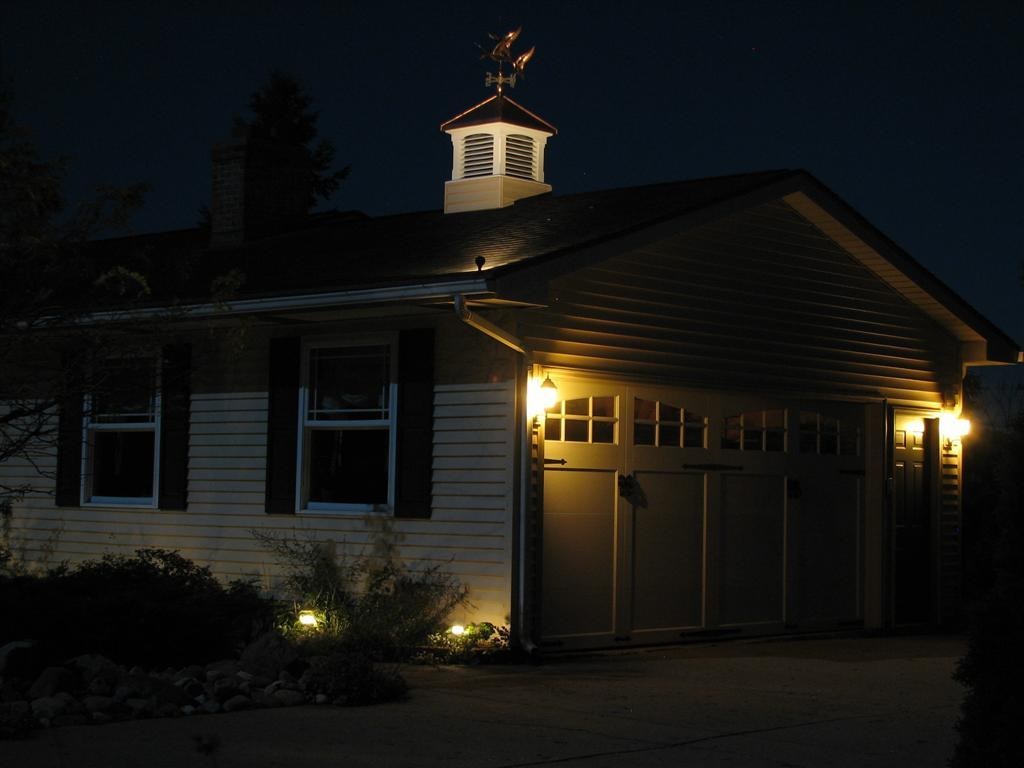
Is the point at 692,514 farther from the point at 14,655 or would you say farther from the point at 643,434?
the point at 14,655

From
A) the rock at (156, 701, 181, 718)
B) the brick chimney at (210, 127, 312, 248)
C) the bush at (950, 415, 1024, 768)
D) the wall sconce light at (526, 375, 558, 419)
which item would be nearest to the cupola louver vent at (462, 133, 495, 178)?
the brick chimney at (210, 127, 312, 248)

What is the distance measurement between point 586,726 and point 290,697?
6.30ft

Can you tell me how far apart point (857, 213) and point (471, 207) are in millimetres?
4280

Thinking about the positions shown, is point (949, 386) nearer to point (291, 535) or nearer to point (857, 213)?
point (857, 213)

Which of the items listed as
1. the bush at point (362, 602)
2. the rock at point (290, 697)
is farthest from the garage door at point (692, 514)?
the rock at point (290, 697)

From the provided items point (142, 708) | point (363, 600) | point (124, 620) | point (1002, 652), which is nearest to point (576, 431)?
point (363, 600)

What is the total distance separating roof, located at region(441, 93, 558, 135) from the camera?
16.8 metres

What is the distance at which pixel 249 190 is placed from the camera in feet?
57.7

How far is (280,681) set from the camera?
9891 mm

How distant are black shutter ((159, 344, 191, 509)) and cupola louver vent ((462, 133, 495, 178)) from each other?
13.1 ft

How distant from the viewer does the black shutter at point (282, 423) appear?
45.4 feet

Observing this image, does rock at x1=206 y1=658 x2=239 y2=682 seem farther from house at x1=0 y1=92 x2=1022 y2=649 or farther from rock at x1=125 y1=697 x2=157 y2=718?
house at x1=0 y1=92 x2=1022 y2=649

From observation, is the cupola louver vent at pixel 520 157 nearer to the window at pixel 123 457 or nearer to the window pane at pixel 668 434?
the window pane at pixel 668 434

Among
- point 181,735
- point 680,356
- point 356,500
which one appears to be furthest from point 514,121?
point 181,735
